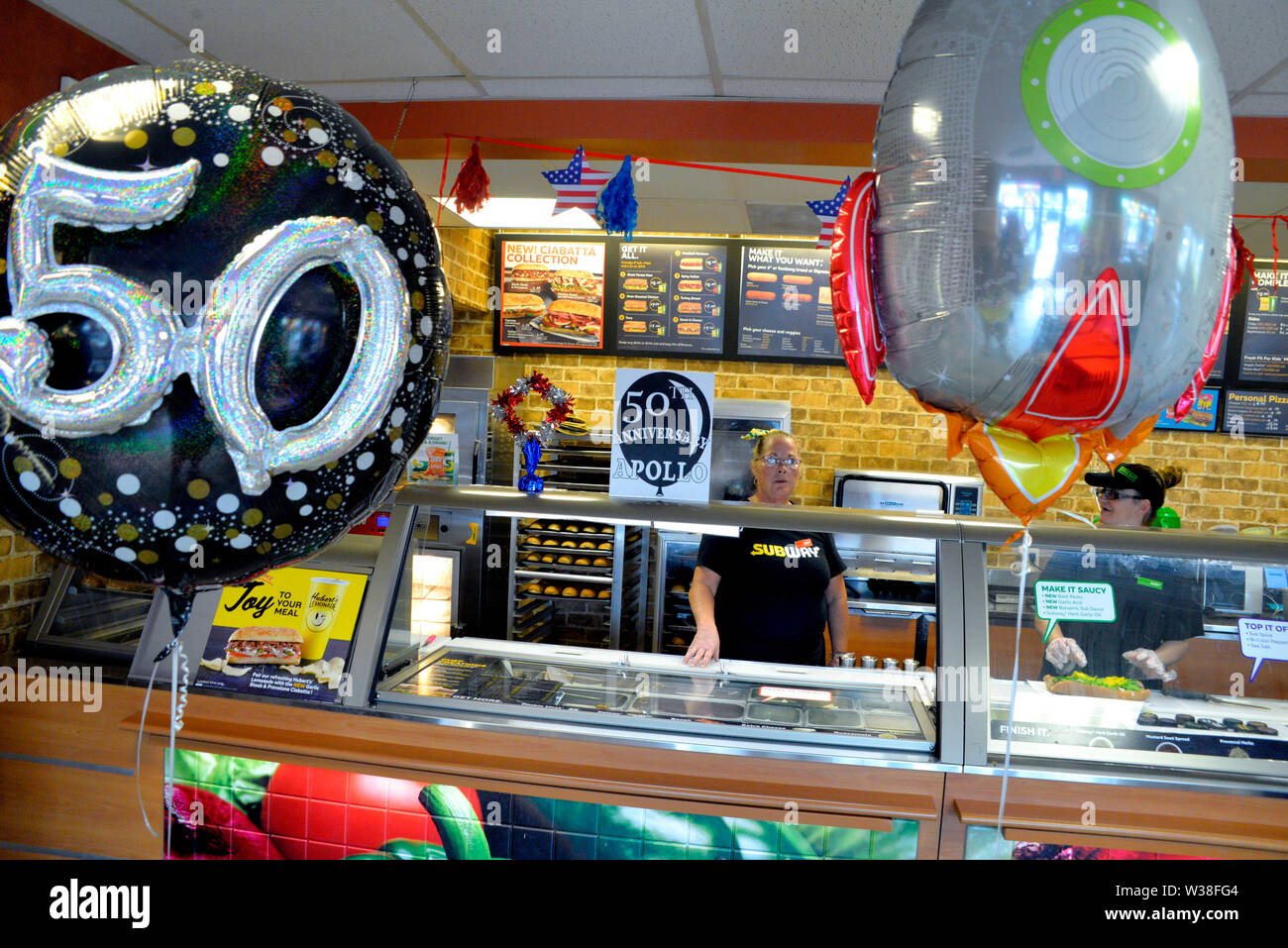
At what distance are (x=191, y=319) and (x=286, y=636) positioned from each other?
1.79m

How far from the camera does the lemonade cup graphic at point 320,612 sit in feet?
7.39

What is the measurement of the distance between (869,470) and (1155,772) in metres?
3.74

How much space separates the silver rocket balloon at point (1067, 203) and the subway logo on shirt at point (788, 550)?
6.89 feet

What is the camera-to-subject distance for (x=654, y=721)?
2.07 metres

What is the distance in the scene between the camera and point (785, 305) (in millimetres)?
5520


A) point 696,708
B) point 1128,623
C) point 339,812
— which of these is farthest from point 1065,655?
point 339,812

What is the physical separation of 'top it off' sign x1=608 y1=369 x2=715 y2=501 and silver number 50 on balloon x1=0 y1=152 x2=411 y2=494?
1.64 meters

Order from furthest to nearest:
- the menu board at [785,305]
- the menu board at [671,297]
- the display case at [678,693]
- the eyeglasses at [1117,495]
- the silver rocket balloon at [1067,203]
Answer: the menu board at [671,297] < the menu board at [785,305] < the eyeglasses at [1117,495] < the display case at [678,693] < the silver rocket balloon at [1067,203]

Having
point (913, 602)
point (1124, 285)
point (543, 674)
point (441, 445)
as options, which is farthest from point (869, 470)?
point (1124, 285)

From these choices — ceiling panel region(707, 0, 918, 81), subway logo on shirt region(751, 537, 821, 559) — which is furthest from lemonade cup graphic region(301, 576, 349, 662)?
ceiling panel region(707, 0, 918, 81)

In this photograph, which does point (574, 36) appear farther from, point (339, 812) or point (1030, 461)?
point (339, 812)

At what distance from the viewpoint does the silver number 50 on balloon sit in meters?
0.66

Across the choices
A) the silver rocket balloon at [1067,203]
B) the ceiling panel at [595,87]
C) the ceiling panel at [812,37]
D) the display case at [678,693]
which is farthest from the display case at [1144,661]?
the ceiling panel at [595,87]

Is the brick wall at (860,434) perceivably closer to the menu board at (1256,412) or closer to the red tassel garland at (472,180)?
the menu board at (1256,412)
